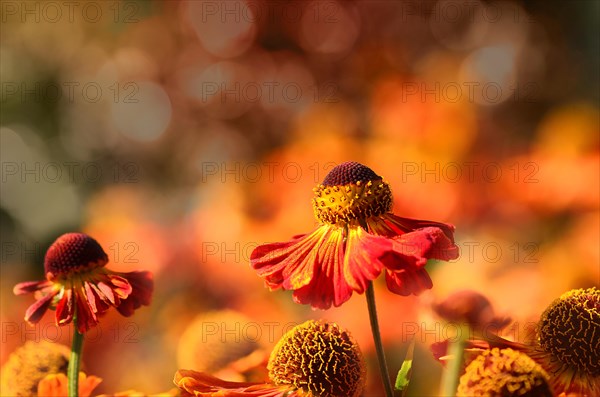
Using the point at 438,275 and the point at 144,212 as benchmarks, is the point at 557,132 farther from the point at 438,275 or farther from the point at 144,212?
the point at 144,212

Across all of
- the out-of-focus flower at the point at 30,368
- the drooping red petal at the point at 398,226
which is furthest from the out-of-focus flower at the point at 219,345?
the drooping red petal at the point at 398,226

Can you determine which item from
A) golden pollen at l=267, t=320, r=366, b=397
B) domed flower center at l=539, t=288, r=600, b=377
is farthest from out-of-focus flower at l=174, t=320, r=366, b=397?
domed flower center at l=539, t=288, r=600, b=377

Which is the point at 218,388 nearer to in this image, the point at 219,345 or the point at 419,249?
the point at 419,249

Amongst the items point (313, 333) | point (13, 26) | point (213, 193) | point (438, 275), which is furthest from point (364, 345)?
point (13, 26)

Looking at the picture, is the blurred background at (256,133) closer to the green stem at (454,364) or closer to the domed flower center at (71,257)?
the domed flower center at (71,257)

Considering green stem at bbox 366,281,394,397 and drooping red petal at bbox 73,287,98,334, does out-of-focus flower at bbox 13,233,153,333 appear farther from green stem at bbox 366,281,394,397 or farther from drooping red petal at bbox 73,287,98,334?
green stem at bbox 366,281,394,397
